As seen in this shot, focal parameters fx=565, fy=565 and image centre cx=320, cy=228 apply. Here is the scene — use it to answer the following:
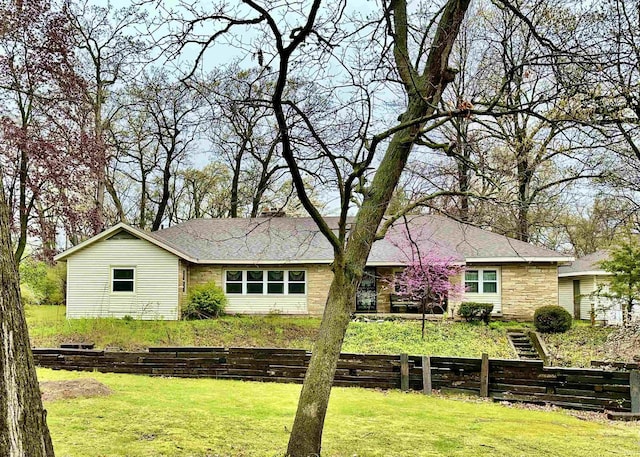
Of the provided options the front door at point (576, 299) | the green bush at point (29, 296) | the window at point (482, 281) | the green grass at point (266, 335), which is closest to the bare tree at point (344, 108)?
the green grass at point (266, 335)

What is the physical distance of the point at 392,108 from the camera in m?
6.96

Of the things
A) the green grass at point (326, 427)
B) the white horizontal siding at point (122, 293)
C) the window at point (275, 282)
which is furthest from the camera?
the window at point (275, 282)

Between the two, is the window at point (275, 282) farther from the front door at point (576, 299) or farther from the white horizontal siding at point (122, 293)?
the front door at point (576, 299)

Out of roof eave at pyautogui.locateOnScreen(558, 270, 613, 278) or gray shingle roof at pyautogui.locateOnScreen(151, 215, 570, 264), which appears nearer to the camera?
gray shingle roof at pyautogui.locateOnScreen(151, 215, 570, 264)

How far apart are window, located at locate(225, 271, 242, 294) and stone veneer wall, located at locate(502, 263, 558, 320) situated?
417 inches

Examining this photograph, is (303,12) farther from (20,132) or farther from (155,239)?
(155,239)

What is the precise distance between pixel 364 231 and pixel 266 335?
13.7 m

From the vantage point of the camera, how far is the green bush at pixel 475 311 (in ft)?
68.8

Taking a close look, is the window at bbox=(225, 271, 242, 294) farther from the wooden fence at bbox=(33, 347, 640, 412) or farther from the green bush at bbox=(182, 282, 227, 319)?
the wooden fence at bbox=(33, 347, 640, 412)

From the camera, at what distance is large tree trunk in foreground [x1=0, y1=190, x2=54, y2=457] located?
2689 millimetres

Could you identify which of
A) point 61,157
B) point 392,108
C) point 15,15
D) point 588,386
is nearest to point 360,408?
point 588,386

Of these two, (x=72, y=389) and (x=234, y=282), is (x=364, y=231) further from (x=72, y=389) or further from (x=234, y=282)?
(x=234, y=282)

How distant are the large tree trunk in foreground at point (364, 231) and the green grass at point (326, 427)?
1.12 metres

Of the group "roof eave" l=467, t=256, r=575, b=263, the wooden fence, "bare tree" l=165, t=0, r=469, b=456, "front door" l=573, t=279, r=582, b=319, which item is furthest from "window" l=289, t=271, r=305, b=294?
"bare tree" l=165, t=0, r=469, b=456
